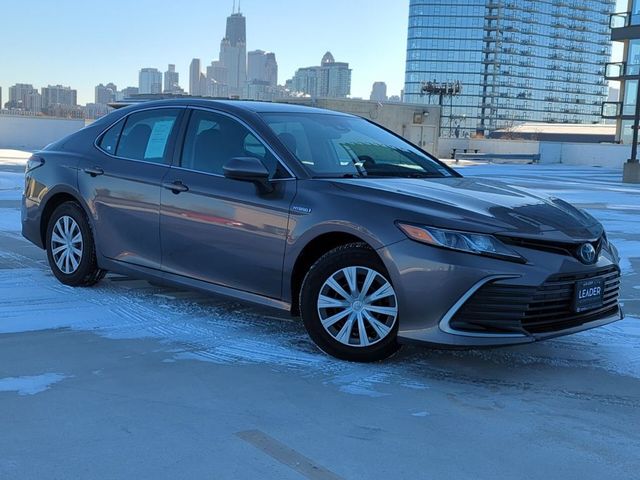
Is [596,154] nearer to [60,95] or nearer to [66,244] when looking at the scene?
[66,244]

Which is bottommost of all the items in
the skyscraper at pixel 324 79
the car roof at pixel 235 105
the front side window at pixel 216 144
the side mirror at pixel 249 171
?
A: the side mirror at pixel 249 171

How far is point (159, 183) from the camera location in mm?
5418

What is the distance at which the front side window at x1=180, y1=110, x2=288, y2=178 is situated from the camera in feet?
16.7

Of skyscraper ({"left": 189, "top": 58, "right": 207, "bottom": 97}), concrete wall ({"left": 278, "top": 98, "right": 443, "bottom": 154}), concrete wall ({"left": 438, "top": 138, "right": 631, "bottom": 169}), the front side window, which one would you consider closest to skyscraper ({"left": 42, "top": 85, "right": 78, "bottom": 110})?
skyscraper ({"left": 189, "top": 58, "right": 207, "bottom": 97})

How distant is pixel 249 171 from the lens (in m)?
4.67

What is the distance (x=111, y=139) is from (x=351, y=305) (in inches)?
111

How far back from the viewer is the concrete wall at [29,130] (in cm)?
3784

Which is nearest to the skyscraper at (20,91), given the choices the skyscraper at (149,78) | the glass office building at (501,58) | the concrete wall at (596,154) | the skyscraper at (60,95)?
the skyscraper at (60,95)

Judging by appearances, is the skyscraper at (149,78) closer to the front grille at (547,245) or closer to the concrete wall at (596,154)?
the concrete wall at (596,154)

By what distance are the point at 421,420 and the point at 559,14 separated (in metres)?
166

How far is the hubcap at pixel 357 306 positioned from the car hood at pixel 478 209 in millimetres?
438

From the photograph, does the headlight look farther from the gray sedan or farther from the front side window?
the front side window

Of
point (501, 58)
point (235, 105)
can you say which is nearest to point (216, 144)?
point (235, 105)

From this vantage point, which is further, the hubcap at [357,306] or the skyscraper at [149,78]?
the skyscraper at [149,78]
